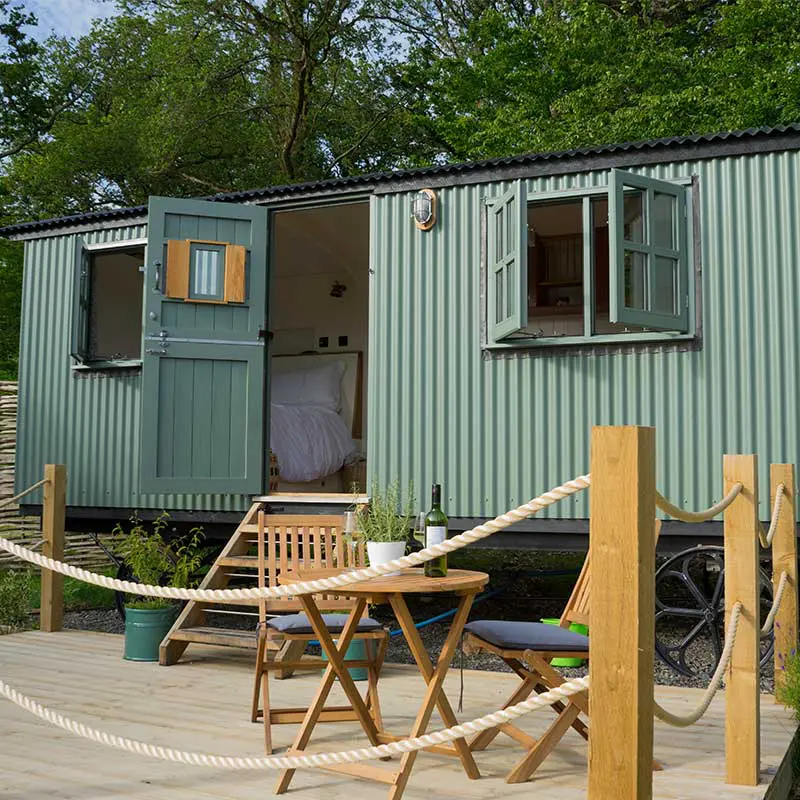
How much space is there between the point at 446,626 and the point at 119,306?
444 centimetres

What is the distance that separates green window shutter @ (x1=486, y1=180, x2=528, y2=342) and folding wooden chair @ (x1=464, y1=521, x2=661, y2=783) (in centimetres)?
257

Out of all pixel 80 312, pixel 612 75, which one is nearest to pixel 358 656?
pixel 80 312

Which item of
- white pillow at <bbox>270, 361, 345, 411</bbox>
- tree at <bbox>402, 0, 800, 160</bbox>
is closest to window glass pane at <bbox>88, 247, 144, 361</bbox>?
white pillow at <bbox>270, 361, 345, 411</bbox>

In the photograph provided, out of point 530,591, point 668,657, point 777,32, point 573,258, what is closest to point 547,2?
point 777,32

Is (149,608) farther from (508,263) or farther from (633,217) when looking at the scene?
(633,217)

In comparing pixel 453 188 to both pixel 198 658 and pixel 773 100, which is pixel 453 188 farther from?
pixel 773 100

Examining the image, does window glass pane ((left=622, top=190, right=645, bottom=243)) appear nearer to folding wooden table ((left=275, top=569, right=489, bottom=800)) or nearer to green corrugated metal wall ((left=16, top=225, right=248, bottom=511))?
folding wooden table ((left=275, top=569, right=489, bottom=800))

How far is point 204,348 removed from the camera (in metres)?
6.83

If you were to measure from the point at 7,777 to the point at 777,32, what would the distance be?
46.5ft

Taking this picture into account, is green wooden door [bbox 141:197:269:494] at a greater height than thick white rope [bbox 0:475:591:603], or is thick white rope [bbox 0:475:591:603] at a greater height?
green wooden door [bbox 141:197:269:494]

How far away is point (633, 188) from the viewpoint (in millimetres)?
5707

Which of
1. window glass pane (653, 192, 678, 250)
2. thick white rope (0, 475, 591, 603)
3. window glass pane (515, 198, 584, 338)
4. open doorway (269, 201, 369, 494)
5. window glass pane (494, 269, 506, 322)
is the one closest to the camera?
thick white rope (0, 475, 591, 603)

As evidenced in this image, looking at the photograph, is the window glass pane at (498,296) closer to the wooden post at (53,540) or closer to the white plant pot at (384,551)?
the white plant pot at (384,551)

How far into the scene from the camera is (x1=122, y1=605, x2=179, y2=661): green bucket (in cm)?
564
